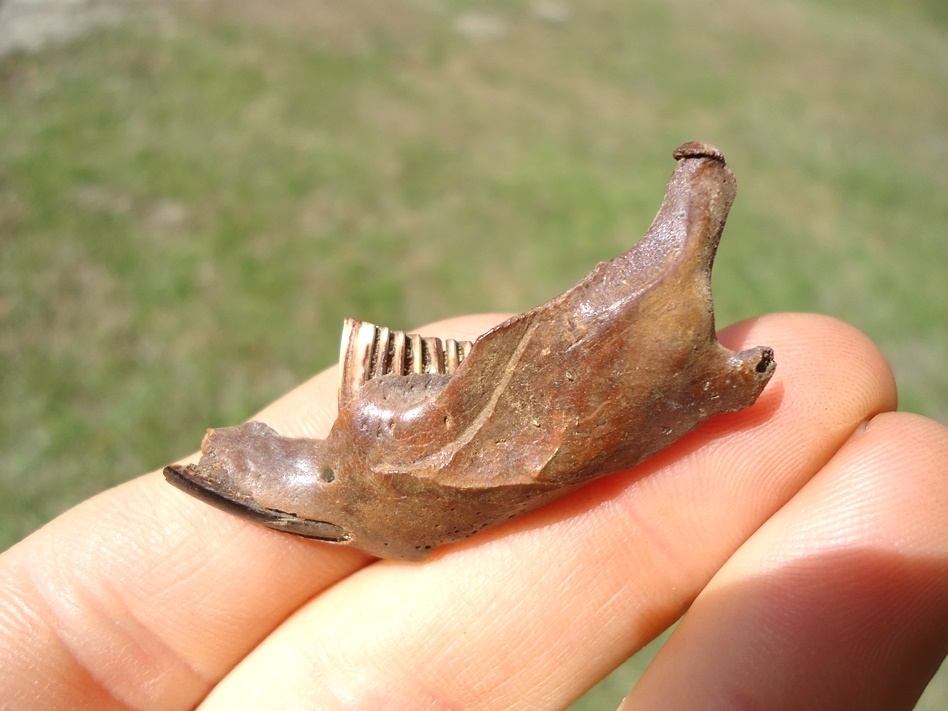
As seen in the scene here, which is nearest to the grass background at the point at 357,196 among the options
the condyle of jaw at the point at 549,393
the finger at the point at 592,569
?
the finger at the point at 592,569

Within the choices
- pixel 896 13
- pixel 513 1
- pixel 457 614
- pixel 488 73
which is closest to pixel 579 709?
pixel 457 614

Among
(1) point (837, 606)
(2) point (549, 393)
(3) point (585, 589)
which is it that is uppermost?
(2) point (549, 393)

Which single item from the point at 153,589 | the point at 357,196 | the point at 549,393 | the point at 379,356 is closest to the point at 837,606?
the point at 549,393

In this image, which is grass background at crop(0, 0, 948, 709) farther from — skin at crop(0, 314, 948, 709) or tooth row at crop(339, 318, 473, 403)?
tooth row at crop(339, 318, 473, 403)

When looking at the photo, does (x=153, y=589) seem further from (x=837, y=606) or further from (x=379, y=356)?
(x=837, y=606)

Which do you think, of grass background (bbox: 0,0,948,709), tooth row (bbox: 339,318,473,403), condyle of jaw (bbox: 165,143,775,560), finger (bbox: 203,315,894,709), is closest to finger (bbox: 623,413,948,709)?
finger (bbox: 203,315,894,709)
